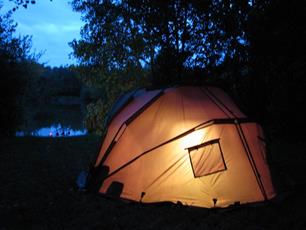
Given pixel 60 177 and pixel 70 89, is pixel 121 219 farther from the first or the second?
pixel 70 89

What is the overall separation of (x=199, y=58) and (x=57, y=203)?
9936 mm

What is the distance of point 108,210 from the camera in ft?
17.2

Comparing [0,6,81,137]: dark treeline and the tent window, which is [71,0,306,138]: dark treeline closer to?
[0,6,81,137]: dark treeline

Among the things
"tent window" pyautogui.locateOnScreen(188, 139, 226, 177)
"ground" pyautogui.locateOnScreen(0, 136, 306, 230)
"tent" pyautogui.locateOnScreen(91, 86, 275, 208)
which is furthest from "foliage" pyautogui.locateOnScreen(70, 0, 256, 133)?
"tent window" pyautogui.locateOnScreen(188, 139, 226, 177)

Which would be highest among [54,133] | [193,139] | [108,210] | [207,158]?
[54,133]

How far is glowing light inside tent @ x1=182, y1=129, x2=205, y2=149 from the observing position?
5648 millimetres

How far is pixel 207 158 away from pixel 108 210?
1.64 meters

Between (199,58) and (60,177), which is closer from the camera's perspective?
(60,177)

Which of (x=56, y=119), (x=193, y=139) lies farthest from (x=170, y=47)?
(x=56, y=119)

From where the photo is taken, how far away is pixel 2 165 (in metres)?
8.08

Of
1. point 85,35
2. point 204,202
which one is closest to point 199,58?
point 85,35

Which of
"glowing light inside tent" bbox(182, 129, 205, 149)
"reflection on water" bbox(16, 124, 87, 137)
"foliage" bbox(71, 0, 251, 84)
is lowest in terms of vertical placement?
"glowing light inside tent" bbox(182, 129, 205, 149)

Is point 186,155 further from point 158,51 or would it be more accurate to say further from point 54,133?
point 54,133

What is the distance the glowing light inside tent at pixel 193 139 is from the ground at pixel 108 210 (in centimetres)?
96
